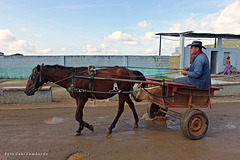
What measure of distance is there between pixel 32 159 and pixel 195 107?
3.94 metres

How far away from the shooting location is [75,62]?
19250 mm

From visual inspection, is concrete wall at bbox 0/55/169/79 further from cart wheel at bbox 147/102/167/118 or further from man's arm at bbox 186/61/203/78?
man's arm at bbox 186/61/203/78

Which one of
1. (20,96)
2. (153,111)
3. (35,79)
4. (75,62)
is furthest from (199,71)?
(75,62)

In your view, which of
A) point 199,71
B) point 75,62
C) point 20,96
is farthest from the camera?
point 75,62

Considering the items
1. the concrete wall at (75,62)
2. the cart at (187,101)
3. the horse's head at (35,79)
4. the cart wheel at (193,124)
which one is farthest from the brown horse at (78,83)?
the concrete wall at (75,62)

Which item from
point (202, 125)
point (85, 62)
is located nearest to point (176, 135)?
point (202, 125)

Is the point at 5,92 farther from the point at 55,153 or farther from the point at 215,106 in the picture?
the point at 215,106

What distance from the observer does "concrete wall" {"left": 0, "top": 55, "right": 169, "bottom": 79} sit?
19.1 meters

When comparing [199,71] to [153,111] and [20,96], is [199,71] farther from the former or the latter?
[20,96]

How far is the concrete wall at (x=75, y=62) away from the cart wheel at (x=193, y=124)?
14.7 metres

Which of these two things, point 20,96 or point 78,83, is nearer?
point 78,83

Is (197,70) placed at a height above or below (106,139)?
above

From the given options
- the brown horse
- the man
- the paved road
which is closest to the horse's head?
the brown horse

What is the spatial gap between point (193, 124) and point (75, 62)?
1658cm
